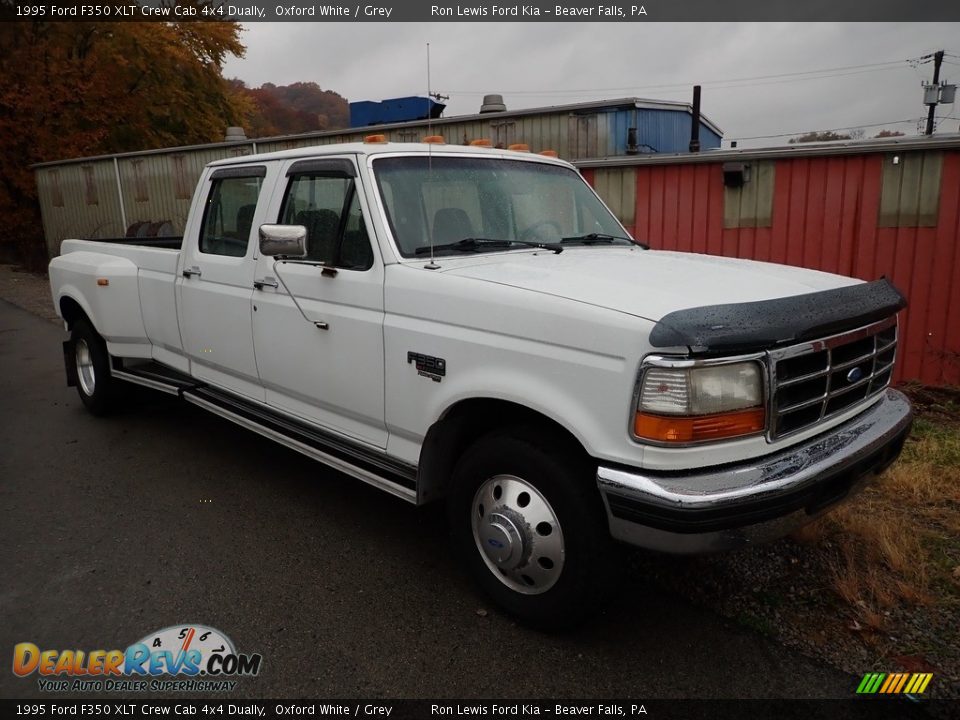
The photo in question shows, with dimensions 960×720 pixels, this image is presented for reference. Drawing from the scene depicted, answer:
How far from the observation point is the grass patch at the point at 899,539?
10.8 feet

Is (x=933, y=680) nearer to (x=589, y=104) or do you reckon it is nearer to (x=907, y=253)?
(x=907, y=253)

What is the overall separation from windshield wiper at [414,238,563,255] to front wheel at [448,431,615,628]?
3.43 ft

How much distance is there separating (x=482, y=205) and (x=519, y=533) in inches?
73.2

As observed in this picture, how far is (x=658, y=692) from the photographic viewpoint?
280cm

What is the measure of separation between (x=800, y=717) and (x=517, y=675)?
1.05m

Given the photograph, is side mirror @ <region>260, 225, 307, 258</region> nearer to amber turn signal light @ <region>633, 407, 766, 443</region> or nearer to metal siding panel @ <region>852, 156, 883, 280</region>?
amber turn signal light @ <region>633, 407, 766, 443</region>

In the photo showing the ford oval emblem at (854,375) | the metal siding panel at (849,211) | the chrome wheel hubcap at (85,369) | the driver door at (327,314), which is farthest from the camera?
the metal siding panel at (849,211)

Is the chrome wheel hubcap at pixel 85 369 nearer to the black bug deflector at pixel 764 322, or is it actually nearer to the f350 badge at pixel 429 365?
the f350 badge at pixel 429 365

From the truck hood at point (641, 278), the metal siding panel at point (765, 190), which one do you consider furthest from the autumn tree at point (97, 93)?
the truck hood at point (641, 278)

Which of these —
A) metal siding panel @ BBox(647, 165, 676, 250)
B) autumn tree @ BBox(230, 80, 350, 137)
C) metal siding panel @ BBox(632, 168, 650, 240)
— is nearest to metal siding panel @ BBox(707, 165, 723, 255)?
metal siding panel @ BBox(647, 165, 676, 250)

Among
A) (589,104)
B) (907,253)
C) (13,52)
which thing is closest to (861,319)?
(907,253)

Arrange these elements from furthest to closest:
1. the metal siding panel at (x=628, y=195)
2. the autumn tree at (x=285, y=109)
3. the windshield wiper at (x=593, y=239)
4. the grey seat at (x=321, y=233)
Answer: the autumn tree at (x=285, y=109)
the metal siding panel at (x=628, y=195)
the windshield wiper at (x=593, y=239)
the grey seat at (x=321, y=233)

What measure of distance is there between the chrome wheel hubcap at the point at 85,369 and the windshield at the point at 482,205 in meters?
3.95

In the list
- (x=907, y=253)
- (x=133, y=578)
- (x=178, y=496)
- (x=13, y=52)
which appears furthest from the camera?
(x=13, y=52)
